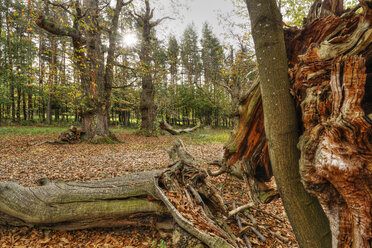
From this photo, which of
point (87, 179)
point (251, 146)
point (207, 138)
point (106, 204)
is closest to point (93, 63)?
point (87, 179)

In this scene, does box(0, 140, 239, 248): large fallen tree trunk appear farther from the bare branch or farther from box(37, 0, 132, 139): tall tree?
the bare branch

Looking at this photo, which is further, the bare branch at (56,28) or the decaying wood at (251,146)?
the bare branch at (56,28)

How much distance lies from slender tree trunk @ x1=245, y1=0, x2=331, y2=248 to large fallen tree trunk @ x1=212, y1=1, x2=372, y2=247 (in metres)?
0.12

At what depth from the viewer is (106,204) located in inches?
118

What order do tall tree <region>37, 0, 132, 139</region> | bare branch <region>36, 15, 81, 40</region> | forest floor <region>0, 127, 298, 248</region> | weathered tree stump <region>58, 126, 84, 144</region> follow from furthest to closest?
weathered tree stump <region>58, 126, 84, 144</region>, tall tree <region>37, 0, 132, 139</region>, bare branch <region>36, 15, 81, 40</region>, forest floor <region>0, 127, 298, 248</region>

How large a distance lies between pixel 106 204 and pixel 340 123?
3330 millimetres

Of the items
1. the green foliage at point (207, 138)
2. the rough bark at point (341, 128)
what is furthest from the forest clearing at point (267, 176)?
the green foliage at point (207, 138)

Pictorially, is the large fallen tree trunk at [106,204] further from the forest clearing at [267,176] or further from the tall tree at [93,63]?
the tall tree at [93,63]

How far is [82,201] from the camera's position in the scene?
3.03 m

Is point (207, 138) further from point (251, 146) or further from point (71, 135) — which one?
point (251, 146)

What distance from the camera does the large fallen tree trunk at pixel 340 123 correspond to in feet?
3.89

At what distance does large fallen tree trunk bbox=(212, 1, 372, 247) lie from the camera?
1185 millimetres

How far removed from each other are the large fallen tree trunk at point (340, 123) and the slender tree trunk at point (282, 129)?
12 cm

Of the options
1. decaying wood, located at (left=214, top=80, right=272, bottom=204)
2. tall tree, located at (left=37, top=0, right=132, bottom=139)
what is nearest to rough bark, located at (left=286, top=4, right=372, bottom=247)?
decaying wood, located at (left=214, top=80, right=272, bottom=204)
